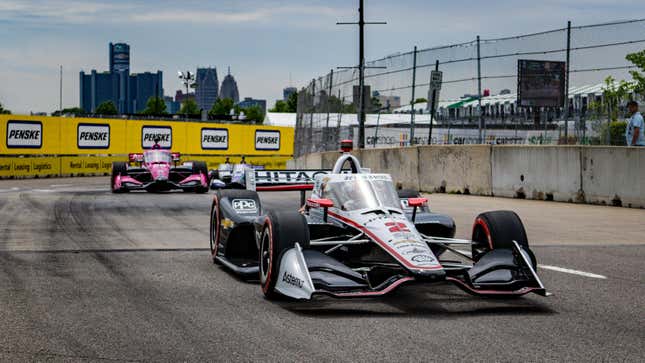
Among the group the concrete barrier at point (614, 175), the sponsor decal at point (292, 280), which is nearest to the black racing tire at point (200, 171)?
the concrete barrier at point (614, 175)

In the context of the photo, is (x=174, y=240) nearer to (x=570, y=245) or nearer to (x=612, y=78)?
(x=570, y=245)

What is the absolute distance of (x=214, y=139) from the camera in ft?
171

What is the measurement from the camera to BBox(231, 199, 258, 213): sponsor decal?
33.3ft

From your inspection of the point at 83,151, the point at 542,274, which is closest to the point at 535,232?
the point at 542,274

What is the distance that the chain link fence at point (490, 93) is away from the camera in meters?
18.1

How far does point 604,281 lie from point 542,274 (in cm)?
70

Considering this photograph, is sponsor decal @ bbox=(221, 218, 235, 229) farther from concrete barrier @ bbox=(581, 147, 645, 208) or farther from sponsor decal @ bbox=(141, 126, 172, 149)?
sponsor decal @ bbox=(141, 126, 172, 149)

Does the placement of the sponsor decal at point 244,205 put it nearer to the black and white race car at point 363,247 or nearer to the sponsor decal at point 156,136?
the black and white race car at point 363,247

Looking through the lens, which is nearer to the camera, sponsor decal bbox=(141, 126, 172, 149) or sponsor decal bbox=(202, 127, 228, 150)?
sponsor decal bbox=(141, 126, 172, 149)

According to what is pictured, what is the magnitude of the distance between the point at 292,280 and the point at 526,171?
1341cm

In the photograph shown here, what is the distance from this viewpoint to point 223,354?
570 centimetres

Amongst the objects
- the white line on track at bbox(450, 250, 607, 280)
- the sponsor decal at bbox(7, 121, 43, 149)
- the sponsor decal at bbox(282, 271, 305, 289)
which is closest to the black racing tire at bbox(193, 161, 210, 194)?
the white line on track at bbox(450, 250, 607, 280)

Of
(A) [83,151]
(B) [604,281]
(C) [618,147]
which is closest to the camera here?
(B) [604,281]

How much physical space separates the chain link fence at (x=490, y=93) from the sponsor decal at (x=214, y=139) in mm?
23257
